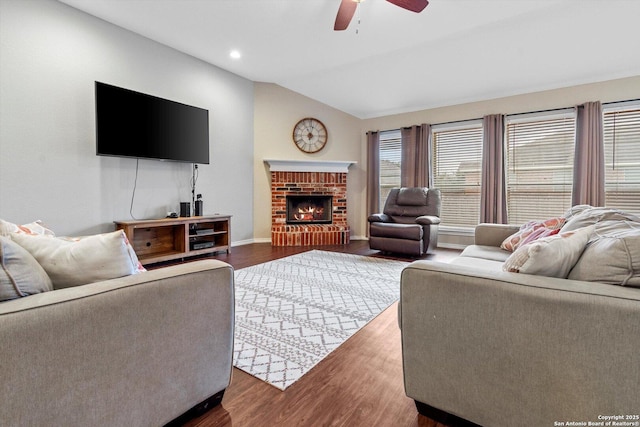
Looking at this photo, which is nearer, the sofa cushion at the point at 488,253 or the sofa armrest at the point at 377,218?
the sofa cushion at the point at 488,253

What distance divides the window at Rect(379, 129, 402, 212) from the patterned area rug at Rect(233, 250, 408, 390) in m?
2.18

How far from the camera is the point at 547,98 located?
4.25 meters

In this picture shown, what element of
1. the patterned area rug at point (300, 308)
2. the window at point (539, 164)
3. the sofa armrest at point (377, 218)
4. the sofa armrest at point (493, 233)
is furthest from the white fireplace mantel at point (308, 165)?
the sofa armrest at point (493, 233)

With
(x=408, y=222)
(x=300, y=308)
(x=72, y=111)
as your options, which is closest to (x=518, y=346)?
(x=300, y=308)

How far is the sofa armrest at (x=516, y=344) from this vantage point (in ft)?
2.75

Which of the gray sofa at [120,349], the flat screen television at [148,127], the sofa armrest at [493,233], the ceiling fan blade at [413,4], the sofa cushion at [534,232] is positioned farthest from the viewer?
the flat screen television at [148,127]

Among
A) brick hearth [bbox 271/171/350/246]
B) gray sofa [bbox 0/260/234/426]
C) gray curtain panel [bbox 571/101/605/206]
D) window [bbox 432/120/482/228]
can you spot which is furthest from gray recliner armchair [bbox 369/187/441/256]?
gray sofa [bbox 0/260/234/426]

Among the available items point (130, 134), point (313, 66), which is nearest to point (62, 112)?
point (130, 134)

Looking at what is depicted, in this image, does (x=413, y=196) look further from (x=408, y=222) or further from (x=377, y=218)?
(x=377, y=218)

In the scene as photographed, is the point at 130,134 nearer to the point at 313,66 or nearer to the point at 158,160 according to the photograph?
the point at 158,160

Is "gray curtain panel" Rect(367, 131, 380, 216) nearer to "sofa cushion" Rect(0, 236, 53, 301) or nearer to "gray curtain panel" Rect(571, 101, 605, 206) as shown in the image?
"gray curtain panel" Rect(571, 101, 605, 206)

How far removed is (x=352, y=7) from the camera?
264 centimetres

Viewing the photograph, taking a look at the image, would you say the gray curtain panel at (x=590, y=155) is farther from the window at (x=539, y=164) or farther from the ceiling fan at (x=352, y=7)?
the ceiling fan at (x=352, y=7)

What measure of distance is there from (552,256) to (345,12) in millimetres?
2638
